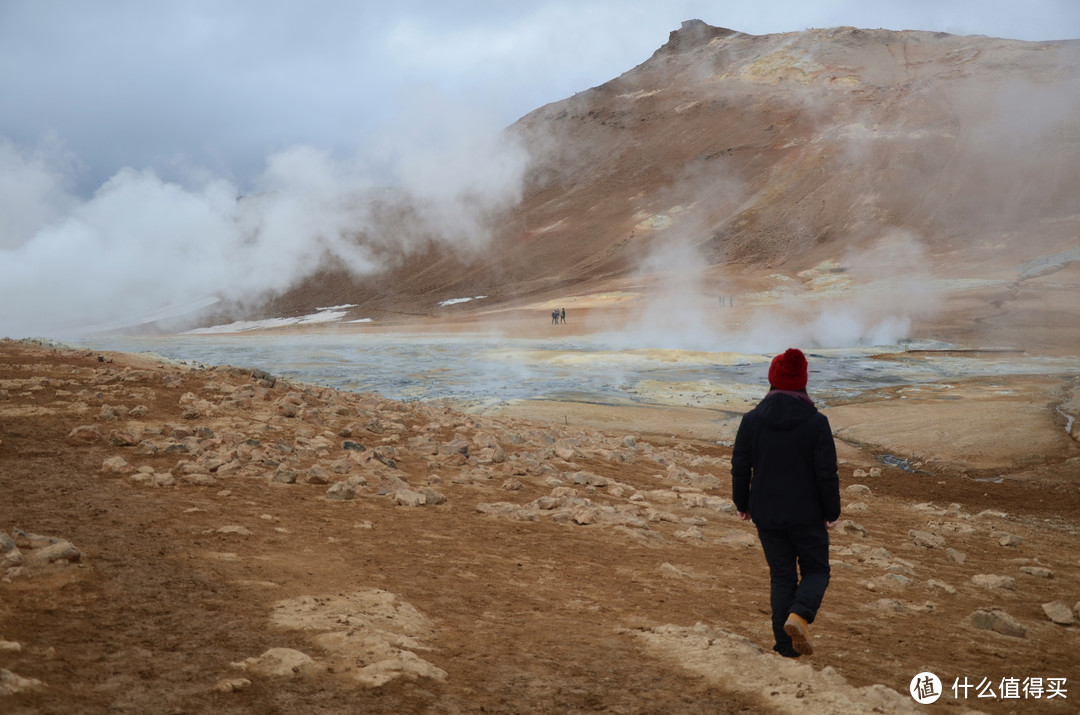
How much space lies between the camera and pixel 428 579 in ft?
17.7

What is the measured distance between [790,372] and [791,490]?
587mm

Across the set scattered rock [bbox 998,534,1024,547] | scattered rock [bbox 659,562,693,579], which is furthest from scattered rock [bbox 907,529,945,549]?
scattered rock [bbox 659,562,693,579]

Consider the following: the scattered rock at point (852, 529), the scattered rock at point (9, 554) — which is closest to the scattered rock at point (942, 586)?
the scattered rock at point (852, 529)

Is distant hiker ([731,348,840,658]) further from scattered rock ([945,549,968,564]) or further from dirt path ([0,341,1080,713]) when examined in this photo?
scattered rock ([945,549,968,564])

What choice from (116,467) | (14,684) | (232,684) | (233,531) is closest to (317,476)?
(116,467)

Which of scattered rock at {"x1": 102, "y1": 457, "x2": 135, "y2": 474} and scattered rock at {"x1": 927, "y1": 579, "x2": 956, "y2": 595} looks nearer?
scattered rock at {"x1": 927, "y1": 579, "x2": 956, "y2": 595}

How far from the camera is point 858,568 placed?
6.85m

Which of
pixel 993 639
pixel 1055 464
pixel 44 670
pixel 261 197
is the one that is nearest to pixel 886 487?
pixel 1055 464

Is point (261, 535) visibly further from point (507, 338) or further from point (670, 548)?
point (507, 338)

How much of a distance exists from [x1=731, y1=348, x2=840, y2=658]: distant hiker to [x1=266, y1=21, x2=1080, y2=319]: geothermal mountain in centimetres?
6198

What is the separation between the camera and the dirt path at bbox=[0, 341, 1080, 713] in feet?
12.1

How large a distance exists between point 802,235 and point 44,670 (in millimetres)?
73923

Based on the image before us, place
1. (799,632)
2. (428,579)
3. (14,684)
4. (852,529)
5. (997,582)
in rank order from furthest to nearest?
(852,529) → (997,582) → (428,579) → (799,632) → (14,684)

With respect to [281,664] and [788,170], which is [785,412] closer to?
[281,664]
